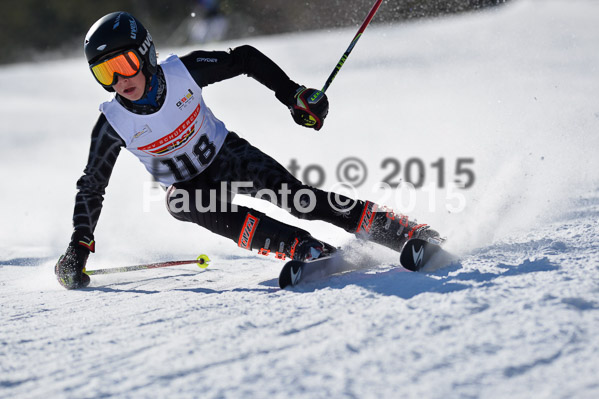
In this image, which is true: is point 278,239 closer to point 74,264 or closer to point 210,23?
point 74,264

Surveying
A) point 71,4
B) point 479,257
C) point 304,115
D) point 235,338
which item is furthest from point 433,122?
point 71,4

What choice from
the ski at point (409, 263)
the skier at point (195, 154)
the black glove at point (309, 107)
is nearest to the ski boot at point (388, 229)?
the skier at point (195, 154)

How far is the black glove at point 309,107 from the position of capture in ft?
9.43

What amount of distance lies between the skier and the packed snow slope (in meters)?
0.17

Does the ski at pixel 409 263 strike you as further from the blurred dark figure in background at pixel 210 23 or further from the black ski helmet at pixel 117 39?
the blurred dark figure in background at pixel 210 23

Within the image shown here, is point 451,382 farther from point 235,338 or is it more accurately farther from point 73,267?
point 73,267

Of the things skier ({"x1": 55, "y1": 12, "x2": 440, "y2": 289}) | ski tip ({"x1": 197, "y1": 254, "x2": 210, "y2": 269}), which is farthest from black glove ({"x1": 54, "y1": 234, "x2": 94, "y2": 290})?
ski tip ({"x1": 197, "y1": 254, "x2": 210, "y2": 269})

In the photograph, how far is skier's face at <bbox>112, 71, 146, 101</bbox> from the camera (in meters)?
2.76

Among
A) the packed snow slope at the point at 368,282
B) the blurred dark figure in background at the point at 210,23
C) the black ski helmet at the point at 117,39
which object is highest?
the blurred dark figure in background at the point at 210,23

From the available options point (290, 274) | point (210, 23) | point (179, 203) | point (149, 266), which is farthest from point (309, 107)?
point (210, 23)

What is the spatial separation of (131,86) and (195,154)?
0.43 m

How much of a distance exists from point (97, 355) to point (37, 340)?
342 mm

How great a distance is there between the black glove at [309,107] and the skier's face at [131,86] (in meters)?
0.67

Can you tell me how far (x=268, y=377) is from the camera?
150cm
